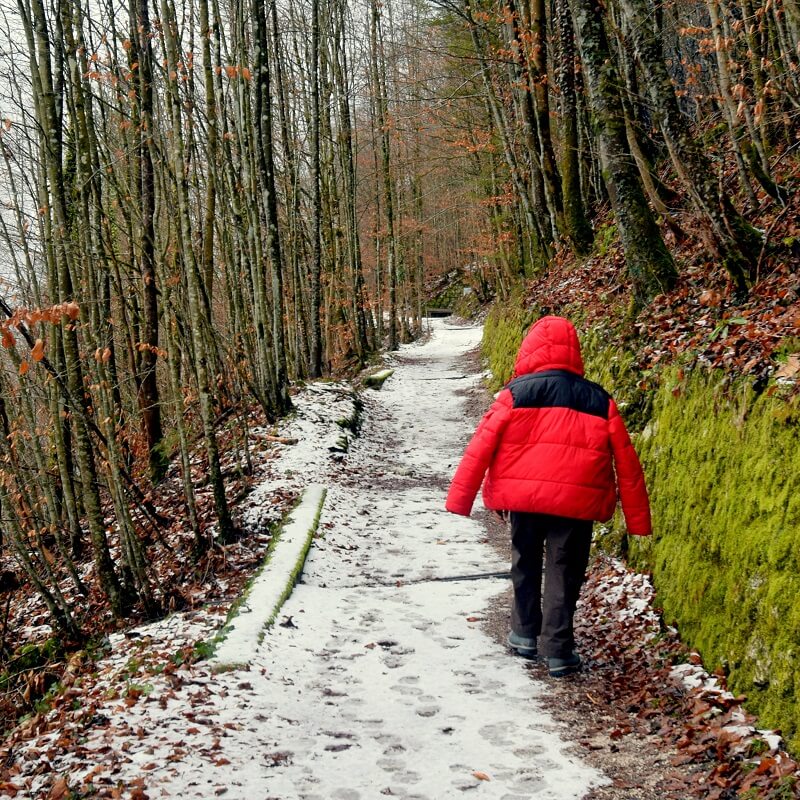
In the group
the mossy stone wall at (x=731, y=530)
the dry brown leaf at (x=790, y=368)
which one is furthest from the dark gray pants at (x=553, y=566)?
the dry brown leaf at (x=790, y=368)

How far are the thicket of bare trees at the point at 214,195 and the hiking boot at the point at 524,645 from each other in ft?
11.1

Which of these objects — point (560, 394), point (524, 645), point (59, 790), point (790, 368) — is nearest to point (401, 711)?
point (524, 645)

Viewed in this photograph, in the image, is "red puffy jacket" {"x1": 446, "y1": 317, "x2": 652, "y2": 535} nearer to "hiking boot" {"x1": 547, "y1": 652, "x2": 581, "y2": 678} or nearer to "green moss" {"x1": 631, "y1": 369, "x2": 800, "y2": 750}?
"green moss" {"x1": 631, "y1": 369, "x2": 800, "y2": 750}

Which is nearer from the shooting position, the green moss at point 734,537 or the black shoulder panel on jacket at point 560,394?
the green moss at point 734,537

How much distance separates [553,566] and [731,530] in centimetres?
106

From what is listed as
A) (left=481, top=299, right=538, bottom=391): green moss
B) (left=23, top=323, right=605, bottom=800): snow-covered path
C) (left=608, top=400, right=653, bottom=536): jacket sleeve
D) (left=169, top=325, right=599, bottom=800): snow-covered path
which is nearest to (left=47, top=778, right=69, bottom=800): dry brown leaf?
(left=23, top=323, right=605, bottom=800): snow-covered path

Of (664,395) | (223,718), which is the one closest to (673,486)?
(664,395)

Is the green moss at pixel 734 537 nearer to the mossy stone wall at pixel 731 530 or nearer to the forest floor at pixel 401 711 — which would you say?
the mossy stone wall at pixel 731 530

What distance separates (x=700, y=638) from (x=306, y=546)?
3709mm

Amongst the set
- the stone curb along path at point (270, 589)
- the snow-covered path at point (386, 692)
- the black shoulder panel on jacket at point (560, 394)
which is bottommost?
the snow-covered path at point (386, 692)

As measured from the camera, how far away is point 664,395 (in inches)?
212

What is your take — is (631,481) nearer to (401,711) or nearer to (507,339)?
(401,711)

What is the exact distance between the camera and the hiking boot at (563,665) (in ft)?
13.5

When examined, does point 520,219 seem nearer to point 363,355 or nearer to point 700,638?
point 363,355
